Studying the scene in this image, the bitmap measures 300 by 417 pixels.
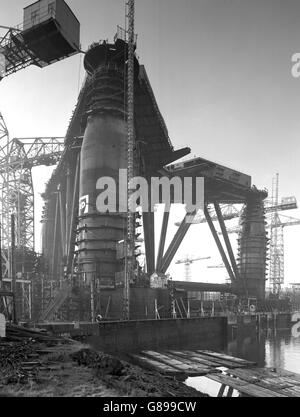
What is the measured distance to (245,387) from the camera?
2217 cm

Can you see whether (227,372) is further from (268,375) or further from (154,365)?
(154,365)

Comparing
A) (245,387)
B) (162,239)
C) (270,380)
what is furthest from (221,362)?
(162,239)

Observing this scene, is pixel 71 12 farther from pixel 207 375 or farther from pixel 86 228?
pixel 207 375

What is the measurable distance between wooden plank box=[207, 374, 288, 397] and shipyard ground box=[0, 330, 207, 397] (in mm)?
5969

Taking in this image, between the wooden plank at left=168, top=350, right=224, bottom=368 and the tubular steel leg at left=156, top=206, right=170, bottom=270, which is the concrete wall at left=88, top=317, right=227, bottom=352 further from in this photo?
the tubular steel leg at left=156, top=206, right=170, bottom=270

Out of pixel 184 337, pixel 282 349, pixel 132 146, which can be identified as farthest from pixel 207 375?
pixel 132 146

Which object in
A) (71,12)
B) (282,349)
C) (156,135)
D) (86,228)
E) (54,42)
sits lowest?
(282,349)

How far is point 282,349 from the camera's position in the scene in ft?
152

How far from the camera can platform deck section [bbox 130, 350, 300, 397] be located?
21.7 meters

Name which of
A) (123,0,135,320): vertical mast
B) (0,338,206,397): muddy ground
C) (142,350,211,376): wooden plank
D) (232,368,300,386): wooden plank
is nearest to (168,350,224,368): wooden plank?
(142,350,211,376): wooden plank

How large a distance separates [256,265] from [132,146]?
132ft

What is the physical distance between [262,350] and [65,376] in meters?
35.5

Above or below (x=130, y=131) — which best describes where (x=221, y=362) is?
below

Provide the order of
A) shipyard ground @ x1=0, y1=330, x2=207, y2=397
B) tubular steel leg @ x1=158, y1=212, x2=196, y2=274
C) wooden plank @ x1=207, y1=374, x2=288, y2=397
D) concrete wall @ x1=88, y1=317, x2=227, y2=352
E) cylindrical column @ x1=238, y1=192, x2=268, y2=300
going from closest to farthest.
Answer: shipyard ground @ x1=0, y1=330, x2=207, y2=397
wooden plank @ x1=207, y1=374, x2=288, y2=397
concrete wall @ x1=88, y1=317, x2=227, y2=352
tubular steel leg @ x1=158, y1=212, x2=196, y2=274
cylindrical column @ x1=238, y1=192, x2=268, y2=300
